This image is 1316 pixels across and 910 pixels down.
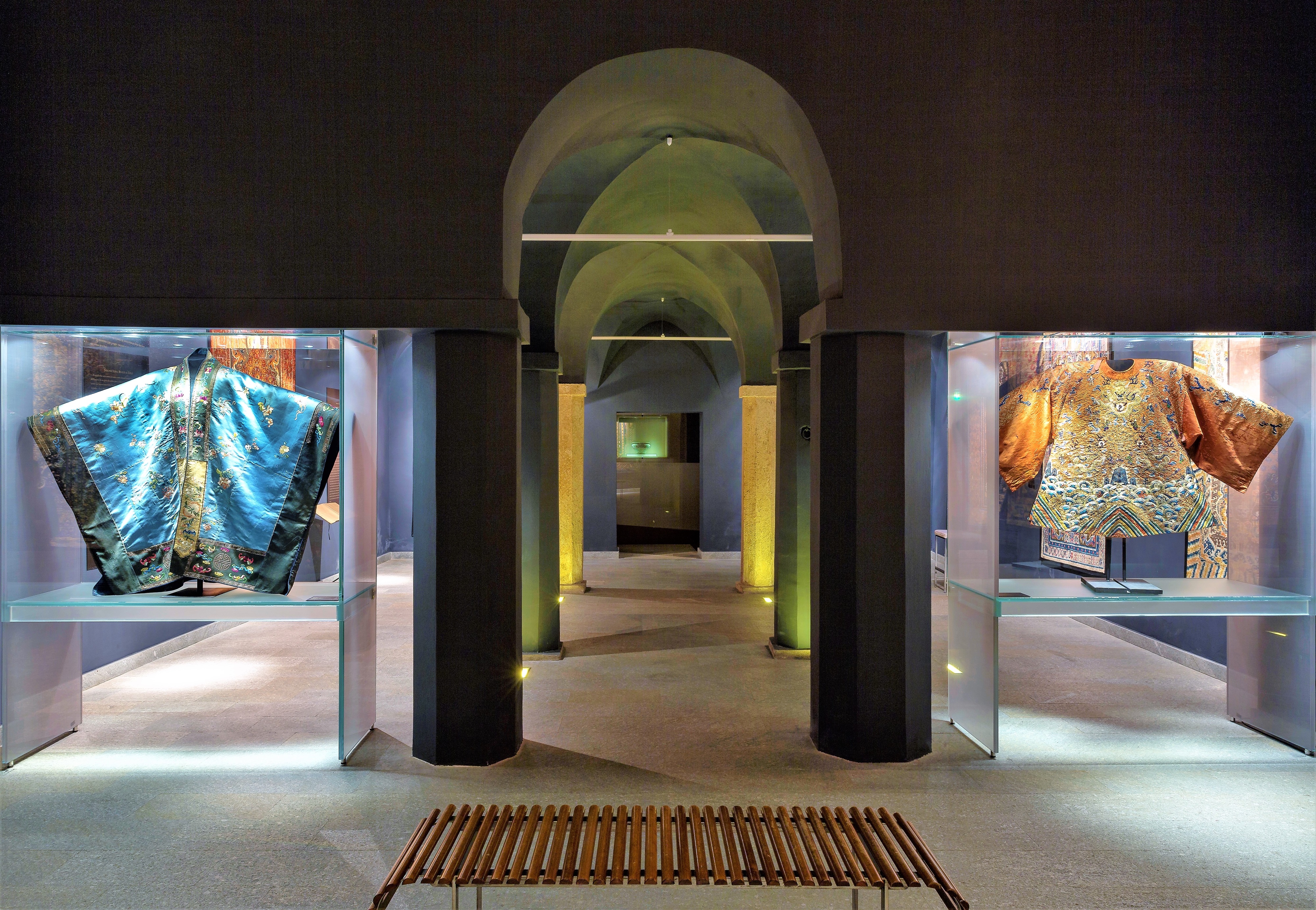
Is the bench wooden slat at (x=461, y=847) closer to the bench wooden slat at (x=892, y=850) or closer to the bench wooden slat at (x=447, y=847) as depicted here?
the bench wooden slat at (x=447, y=847)

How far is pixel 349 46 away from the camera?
12.1ft

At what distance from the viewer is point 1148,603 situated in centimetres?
398

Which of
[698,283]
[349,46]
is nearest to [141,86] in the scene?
[349,46]

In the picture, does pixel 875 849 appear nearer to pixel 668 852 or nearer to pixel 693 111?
pixel 668 852

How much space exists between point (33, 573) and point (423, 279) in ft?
8.77

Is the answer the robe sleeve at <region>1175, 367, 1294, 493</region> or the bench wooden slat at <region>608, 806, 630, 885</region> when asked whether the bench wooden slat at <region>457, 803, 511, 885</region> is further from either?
the robe sleeve at <region>1175, 367, 1294, 493</region>

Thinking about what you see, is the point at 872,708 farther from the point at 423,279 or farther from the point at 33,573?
the point at 33,573

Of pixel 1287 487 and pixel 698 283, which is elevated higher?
pixel 698 283

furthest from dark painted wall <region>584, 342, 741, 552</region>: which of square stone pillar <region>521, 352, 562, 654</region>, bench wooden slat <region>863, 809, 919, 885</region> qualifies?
bench wooden slat <region>863, 809, 919, 885</region>

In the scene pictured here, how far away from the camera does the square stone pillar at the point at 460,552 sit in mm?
3807

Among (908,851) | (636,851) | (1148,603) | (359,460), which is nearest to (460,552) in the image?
(359,460)

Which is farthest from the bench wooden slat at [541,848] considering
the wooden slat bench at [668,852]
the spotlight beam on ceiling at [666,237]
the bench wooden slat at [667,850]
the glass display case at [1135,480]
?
the spotlight beam on ceiling at [666,237]

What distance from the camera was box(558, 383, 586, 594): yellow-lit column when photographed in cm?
919

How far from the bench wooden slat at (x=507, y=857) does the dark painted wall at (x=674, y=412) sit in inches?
426
